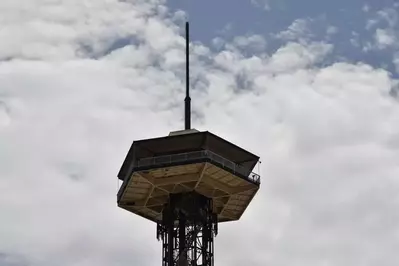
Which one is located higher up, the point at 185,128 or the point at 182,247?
the point at 185,128

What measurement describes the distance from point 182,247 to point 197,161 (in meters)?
11.4

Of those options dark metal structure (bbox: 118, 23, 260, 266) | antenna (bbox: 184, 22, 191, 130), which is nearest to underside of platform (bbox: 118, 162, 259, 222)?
dark metal structure (bbox: 118, 23, 260, 266)

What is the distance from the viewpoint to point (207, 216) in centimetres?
14475

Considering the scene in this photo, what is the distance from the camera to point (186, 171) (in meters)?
139

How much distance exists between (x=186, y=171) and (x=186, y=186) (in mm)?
3739

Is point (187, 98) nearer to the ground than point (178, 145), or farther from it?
farther from it

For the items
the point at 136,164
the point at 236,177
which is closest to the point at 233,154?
the point at 236,177

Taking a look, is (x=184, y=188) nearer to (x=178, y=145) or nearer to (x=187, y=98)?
(x=178, y=145)

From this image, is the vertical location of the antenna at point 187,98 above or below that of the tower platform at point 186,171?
above

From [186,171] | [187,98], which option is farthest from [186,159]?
[187,98]

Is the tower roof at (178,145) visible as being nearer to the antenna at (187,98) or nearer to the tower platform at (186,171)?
the tower platform at (186,171)

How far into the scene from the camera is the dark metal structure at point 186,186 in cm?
13838

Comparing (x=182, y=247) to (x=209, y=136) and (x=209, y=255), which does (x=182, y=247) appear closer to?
(x=209, y=255)

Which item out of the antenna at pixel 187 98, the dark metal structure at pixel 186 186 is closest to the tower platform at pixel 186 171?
the dark metal structure at pixel 186 186
